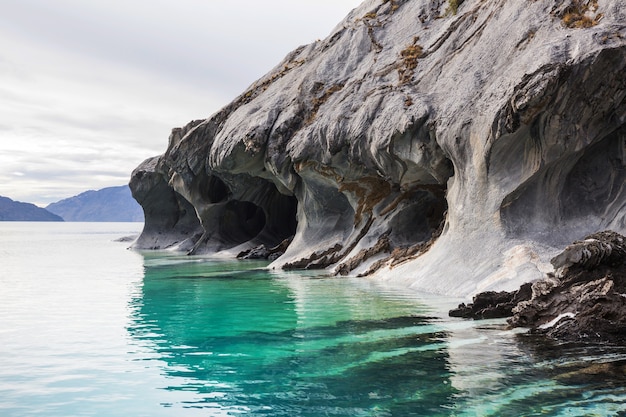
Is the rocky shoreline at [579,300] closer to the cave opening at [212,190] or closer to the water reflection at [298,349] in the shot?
the water reflection at [298,349]

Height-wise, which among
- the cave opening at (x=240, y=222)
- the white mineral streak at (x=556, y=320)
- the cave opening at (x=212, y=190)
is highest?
the cave opening at (x=212, y=190)

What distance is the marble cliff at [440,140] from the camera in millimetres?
19859

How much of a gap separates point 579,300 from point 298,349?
5.73 m

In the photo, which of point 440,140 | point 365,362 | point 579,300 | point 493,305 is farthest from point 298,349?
point 440,140

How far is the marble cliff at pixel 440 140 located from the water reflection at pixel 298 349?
3.94 meters

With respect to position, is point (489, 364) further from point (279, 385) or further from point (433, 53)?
point (433, 53)

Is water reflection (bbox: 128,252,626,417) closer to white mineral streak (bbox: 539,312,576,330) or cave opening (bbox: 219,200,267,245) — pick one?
white mineral streak (bbox: 539,312,576,330)

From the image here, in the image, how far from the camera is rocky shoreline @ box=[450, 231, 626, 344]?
41.9 ft

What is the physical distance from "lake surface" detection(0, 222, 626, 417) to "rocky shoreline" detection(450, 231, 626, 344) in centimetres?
65

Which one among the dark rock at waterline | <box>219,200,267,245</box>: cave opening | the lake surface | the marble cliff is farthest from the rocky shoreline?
<box>219,200,267,245</box>: cave opening

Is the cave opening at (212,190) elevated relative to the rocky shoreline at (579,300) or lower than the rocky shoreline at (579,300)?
elevated

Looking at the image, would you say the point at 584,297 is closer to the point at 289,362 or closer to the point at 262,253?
the point at 289,362

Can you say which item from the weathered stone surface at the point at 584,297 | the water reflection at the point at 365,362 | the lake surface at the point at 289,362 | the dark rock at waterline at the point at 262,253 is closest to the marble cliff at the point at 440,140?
the dark rock at waterline at the point at 262,253

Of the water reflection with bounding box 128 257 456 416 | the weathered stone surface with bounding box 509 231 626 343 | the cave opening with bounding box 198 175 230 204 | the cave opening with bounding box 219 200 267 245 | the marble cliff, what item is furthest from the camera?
the cave opening with bounding box 219 200 267 245
